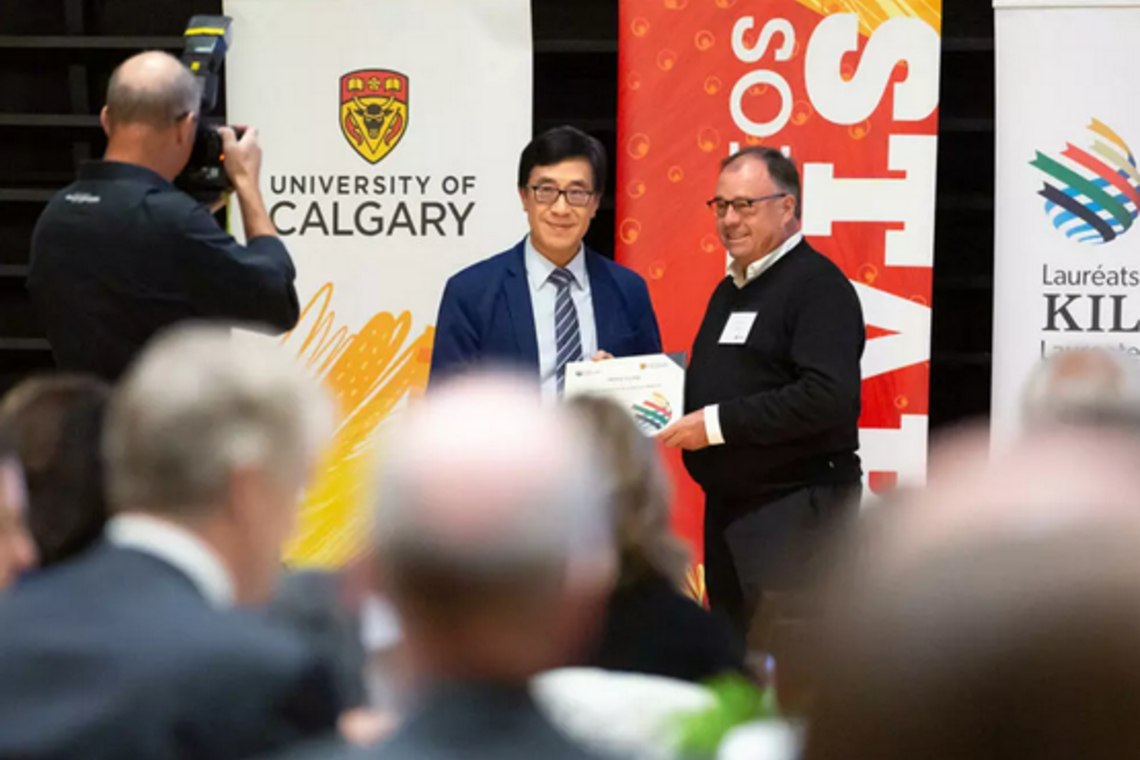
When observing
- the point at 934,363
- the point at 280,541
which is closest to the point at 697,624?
the point at 280,541

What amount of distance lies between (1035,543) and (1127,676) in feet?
0.31

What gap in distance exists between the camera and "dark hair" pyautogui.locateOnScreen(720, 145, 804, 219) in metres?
3.63

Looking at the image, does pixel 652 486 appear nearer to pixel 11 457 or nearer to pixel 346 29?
pixel 11 457

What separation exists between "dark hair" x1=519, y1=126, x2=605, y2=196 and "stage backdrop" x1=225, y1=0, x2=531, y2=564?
44.1 inches

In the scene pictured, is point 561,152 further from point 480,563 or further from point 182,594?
point 480,563

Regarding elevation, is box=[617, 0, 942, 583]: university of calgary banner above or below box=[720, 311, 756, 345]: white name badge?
above

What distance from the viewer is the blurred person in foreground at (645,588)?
5.33 ft

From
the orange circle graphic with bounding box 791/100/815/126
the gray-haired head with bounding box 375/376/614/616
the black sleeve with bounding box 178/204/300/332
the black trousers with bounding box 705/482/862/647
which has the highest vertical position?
the orange circle graphic with bounding box 791/100/815/126

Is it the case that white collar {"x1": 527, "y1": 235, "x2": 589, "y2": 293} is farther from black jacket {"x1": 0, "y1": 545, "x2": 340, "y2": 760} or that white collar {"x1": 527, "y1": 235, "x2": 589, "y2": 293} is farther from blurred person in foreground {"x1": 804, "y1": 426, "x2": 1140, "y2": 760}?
blurred person in foreground {"x1": 804, "y1": 426, "x2": 1140, "y2": 760}

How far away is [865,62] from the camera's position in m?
4.57

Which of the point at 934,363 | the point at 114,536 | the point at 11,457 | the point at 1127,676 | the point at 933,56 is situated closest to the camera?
the point at 1127,676

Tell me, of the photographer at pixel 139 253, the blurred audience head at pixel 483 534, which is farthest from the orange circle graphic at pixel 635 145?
the blurred audience head at pixel 483 534

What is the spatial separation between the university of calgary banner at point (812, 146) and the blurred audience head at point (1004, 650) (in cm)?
365

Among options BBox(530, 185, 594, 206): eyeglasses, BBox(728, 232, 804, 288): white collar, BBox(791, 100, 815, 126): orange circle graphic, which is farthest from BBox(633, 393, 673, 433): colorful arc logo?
BBox(791, 100, 815, 126): orange circle graphic
